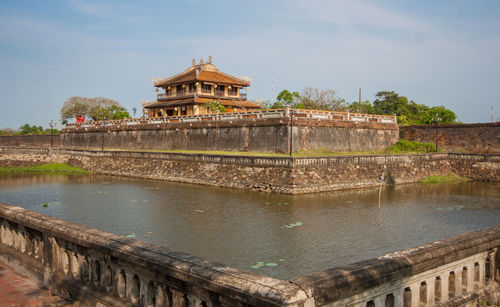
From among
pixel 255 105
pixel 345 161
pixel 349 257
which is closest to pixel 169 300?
pixel 349 257

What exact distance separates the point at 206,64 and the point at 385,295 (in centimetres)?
4659

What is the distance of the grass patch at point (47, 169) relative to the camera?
36938 mm

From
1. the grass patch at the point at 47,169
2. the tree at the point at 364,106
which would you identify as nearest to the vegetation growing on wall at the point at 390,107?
the tree at the point at 364,106

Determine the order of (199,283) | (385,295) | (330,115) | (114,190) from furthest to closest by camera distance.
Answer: (330,115)
(114,190)
(385,295)
(199,283)

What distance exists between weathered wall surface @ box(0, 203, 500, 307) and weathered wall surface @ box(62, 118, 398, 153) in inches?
803

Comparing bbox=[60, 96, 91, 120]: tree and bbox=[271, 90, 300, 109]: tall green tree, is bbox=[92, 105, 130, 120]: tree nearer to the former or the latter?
bbox=[60, 96, 91, 120]: tree

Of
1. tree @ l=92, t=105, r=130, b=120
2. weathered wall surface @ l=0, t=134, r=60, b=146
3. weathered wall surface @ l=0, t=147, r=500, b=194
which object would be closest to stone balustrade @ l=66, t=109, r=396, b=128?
weathered wall surface @ l=0, t=147, r=500, b=194

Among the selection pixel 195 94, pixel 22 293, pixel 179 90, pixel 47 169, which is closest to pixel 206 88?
pixel 195 94

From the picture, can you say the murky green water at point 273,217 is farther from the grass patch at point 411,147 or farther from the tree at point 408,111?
the tree at point 408,111

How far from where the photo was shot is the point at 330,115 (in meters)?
30.0

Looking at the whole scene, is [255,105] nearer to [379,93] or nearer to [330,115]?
[330,115]

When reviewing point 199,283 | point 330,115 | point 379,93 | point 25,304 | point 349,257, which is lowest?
point 349,257

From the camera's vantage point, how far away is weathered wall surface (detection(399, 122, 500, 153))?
32250 mm

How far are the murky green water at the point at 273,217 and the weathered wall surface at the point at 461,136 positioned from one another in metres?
7.46
